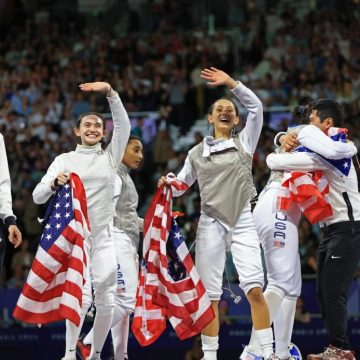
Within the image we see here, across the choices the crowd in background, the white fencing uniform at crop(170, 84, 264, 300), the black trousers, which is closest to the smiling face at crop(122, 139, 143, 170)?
the white fencing uniform at crop(170, 84, 264, 300)

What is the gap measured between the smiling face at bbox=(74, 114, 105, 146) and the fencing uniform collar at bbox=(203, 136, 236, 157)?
84 cm

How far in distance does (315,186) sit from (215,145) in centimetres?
83

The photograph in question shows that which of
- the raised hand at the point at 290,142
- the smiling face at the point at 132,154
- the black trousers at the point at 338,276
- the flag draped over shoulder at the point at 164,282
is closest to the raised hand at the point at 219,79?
the raised hand at the point at 290,142

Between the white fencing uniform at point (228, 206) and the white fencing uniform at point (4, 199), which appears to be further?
the white fencing uniform at point (228, 206)

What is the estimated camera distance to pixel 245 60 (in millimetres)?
17156

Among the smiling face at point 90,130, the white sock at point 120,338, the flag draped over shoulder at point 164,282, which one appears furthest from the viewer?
the white sock at point 120,338

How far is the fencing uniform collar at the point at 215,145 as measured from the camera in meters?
7.79

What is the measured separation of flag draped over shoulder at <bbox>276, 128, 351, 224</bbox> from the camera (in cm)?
751

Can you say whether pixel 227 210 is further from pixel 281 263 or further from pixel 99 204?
pixel 99 204

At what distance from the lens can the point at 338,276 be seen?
7.43 metres

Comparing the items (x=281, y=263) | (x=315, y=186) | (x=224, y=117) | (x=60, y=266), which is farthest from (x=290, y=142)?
(x=60, y=266)

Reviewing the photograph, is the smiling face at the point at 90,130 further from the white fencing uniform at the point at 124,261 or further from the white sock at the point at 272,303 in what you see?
the white sock at the point at 272,303

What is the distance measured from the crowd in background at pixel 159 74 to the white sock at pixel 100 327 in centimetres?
524

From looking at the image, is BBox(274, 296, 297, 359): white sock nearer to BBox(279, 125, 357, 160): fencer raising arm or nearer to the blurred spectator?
BBox(279, 125, 357, 160): fencer raising arm
